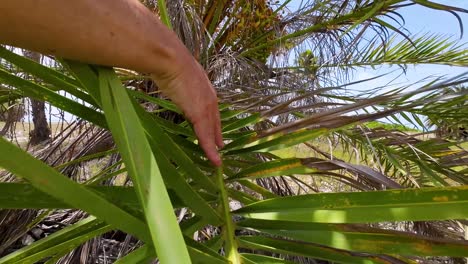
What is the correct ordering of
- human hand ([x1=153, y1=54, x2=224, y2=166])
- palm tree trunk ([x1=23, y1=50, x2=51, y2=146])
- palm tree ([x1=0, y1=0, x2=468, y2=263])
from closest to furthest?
1. palm tree ([x1=0, y1=0, x2=468, y2=263])
2. human hand ([x1=153, y1=54, x2=224, y2=166])
3. palm tree trunk ([x1=23, y1=50, x2=51, y2=146])

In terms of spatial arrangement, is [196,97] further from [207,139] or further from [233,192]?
[233,192]

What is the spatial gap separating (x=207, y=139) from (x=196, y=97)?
0.22ft

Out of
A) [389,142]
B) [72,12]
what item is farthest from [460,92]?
[389,142]

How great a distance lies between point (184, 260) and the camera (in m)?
0.27

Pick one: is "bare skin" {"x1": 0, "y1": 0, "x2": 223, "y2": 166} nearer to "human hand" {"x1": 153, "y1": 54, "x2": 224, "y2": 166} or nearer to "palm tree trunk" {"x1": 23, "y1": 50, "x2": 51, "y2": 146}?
"human hand" {"x1": 153, "y1": 54, "x2": 224, "y2": 166}

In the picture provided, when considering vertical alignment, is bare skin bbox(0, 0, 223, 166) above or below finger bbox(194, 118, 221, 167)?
above

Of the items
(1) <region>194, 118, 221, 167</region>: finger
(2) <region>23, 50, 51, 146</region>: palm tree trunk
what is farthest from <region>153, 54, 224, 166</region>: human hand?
(2) <region>23, 50, 51, 146</region>: palm tree trunk

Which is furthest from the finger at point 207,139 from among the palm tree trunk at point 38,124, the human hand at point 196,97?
the palm tree trunk at point 38,124

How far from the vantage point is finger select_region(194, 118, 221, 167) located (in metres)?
0.58

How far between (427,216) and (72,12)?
1.10 feet

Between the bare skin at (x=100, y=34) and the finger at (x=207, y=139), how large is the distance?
0.08 m

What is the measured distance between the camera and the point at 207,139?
59cm

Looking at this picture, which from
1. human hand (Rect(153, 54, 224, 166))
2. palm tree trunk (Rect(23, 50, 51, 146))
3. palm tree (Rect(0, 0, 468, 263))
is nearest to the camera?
palm tree (Rect(0, 0, 468, 263))

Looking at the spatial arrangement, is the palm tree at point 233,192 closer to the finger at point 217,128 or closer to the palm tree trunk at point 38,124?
the finger at point 217,128
